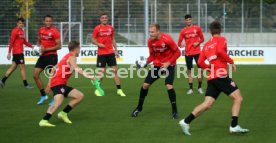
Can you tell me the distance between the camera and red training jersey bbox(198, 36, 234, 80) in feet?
33.5

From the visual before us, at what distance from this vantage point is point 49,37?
15438mm

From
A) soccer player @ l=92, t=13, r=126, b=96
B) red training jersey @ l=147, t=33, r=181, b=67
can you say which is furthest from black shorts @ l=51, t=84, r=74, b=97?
soccer player @ l=92, t=13, r=126, b=96

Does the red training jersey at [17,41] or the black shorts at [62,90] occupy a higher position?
the red training jersey at [17,41]

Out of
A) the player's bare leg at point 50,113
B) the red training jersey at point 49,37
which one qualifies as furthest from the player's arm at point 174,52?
the red training jersey at point 49,37

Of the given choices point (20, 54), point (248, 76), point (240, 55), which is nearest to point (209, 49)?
point (20, 54)

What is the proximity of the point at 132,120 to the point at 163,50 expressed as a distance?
1567 mm

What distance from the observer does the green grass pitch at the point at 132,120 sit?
10.1m

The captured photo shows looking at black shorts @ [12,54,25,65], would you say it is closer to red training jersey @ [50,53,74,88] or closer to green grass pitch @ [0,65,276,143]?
green grass pitch @ [0,65,276,143]

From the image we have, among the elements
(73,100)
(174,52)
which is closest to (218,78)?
(174,52)

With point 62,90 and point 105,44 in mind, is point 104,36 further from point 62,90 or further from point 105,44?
point 62,90

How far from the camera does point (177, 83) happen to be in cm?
2067

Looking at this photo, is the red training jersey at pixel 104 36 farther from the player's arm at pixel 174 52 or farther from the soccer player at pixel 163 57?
the player's arm at pixel 174 52

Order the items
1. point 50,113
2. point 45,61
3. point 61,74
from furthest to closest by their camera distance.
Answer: point 45,61
point 61,74
point 50,113

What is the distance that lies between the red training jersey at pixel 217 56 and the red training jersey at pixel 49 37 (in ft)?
19.1
